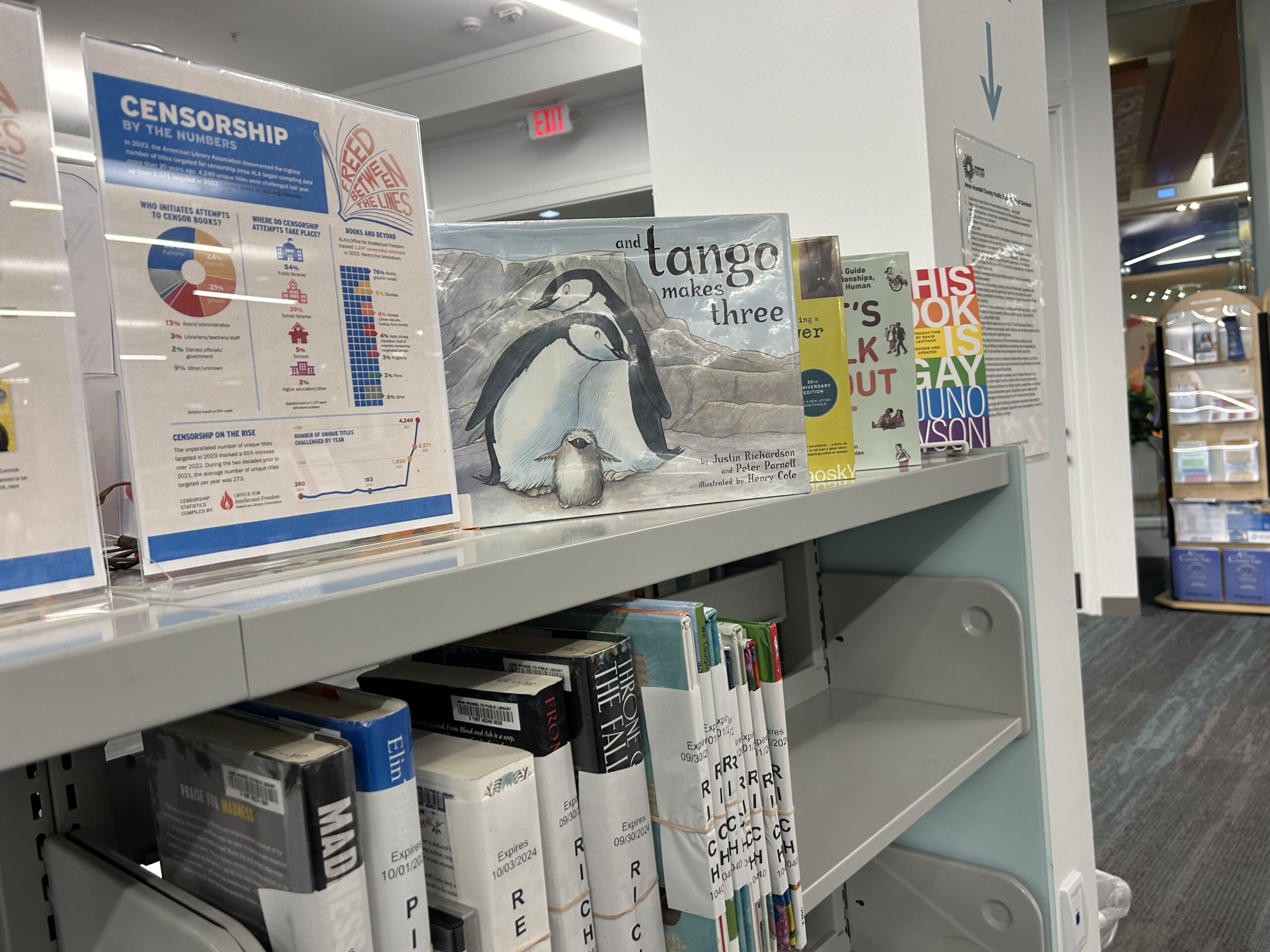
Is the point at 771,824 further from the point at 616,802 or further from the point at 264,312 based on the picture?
the point at 264,312

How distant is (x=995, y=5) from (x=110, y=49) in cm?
147

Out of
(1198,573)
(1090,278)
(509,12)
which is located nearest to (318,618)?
(509,12)

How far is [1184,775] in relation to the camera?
315cm

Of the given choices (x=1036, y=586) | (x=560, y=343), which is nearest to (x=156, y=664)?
(x=560, y=343)

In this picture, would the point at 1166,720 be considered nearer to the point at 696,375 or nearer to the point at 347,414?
the point at 696,375

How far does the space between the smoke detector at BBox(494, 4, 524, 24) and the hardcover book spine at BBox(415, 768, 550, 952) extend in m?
4.81

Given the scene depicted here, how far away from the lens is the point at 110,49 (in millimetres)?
510

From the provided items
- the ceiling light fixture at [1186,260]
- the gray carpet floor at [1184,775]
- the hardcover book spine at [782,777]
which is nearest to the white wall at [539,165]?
the ceiling light fixture at [1186,260]

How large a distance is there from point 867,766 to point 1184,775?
2.76 m

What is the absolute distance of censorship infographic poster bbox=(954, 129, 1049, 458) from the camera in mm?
1410

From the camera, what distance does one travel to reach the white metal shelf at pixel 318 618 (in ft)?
1.09

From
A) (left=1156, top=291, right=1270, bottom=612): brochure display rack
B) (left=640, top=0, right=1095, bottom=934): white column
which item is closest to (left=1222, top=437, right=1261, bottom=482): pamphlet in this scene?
(left=1156, top=291, right=1270, bottom=612): brochure display rack

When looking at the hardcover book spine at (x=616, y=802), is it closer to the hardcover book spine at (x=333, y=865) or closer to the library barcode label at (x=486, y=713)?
the library barcode label at (x=486, y=713)

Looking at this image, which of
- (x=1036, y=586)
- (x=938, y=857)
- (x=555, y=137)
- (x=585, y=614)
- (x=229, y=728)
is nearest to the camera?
(x=229, y=728)
